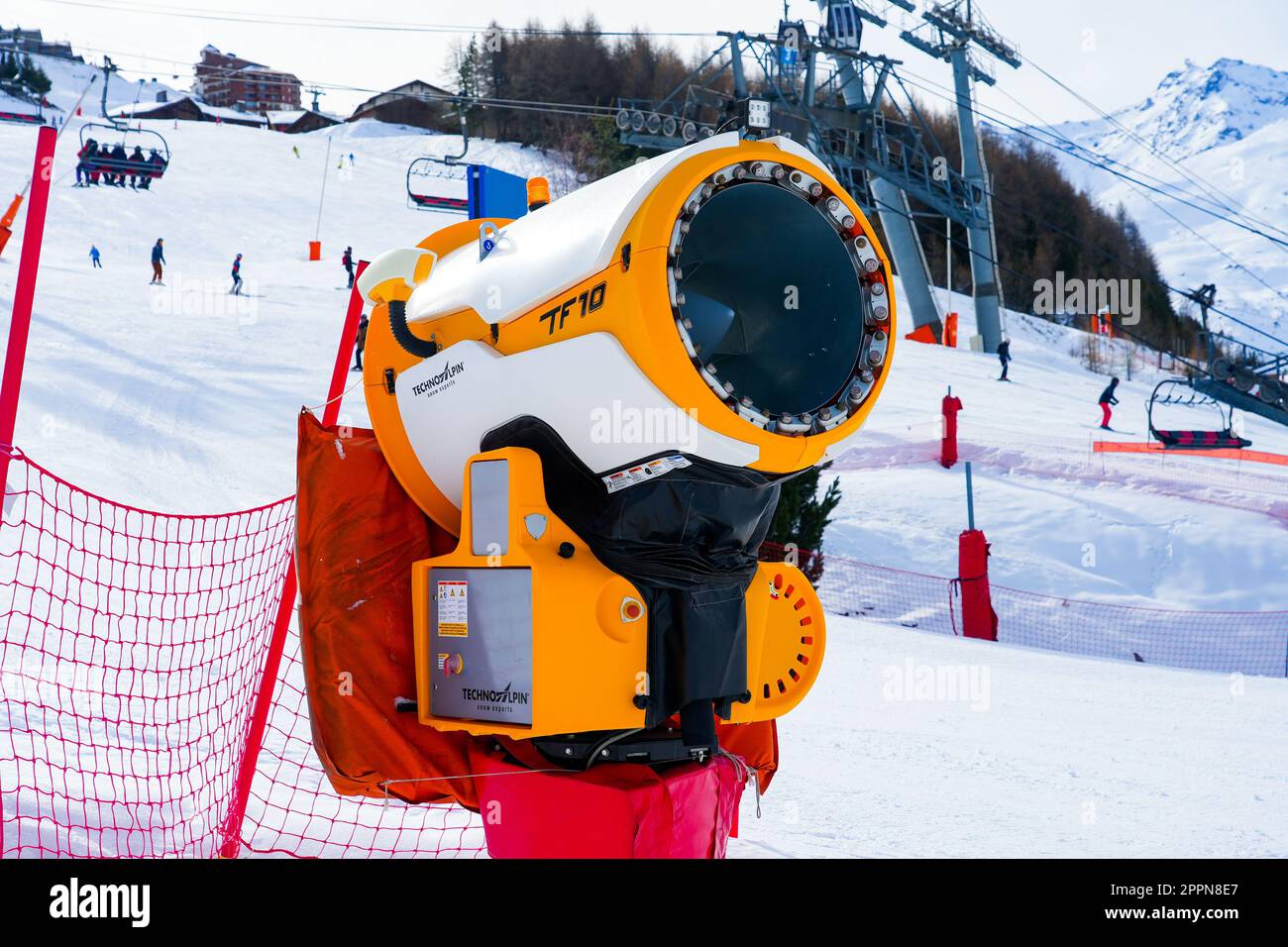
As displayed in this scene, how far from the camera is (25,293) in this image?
8.27ft

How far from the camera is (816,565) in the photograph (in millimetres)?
12102

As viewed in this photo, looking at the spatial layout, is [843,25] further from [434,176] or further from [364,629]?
[364,629]

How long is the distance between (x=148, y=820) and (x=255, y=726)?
0.42 meters

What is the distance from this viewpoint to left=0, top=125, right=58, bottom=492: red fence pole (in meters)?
2.43

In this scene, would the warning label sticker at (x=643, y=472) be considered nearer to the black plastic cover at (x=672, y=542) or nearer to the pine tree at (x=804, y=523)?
the black plastic cover at (x=672, y=542)

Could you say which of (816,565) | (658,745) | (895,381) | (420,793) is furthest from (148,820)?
(895,381)

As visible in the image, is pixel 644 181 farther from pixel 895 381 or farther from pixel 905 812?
pixel 895 381

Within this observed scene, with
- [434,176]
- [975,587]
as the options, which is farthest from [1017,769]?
[434,176]

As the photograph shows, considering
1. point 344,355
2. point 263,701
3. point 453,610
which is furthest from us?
point 344,355

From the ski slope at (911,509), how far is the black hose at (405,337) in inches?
70.6

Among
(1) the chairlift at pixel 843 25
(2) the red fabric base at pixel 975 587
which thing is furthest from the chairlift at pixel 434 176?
(2) the red fabric base at pixel 975 587
